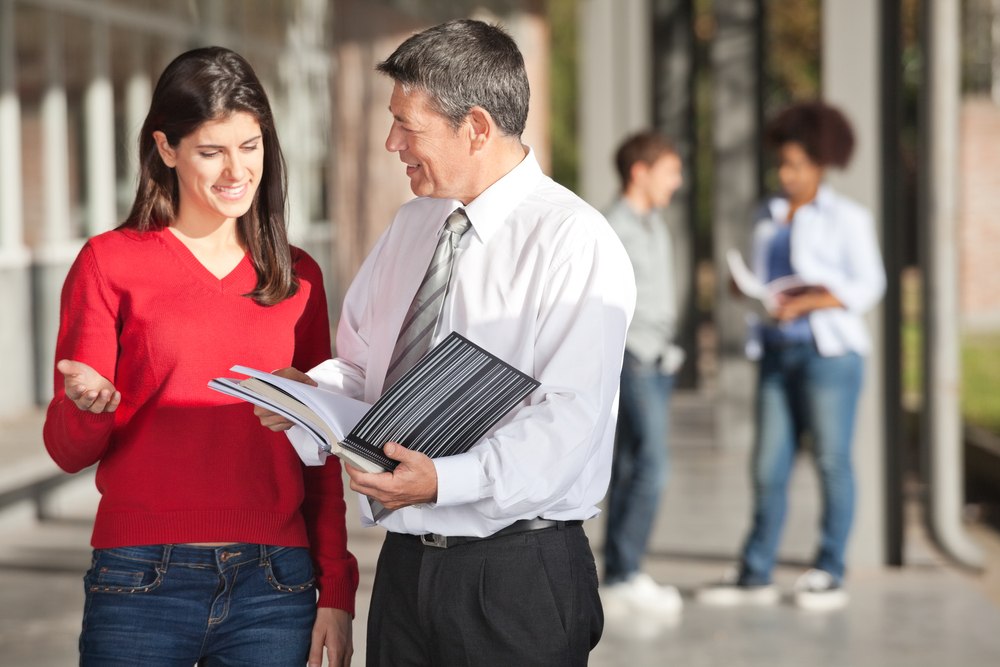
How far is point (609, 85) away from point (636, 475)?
17.9 feet

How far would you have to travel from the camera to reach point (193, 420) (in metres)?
2.53

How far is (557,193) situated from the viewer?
258 centimetres

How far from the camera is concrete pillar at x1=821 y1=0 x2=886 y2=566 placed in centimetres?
654

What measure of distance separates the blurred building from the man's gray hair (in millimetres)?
5804

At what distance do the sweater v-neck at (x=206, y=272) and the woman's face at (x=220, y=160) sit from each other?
89 millimetres

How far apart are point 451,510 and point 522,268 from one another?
44 cm

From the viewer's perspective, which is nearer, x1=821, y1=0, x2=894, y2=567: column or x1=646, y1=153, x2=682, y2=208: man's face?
x1=646, y1=153, x2=682, y2=208: man's face

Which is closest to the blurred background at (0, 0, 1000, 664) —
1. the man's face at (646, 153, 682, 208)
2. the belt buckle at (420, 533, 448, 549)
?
the man's face at (646, 153, 682, 208)

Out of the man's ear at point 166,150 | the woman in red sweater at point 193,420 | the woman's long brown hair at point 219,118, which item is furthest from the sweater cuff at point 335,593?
the man's ear at point 166,150

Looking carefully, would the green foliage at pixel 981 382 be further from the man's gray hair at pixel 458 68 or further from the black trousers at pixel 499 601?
the man's gray hair at pixel 458 68

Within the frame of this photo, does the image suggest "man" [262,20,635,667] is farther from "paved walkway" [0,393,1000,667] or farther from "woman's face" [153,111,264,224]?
"paved walkway" [0,393,1000,667]

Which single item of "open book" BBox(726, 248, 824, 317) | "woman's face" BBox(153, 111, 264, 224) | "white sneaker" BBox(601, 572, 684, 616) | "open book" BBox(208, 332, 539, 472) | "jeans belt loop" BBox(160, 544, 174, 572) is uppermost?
"woman's face" BBox(153, 111, 264, 224)

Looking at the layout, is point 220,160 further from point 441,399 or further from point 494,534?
point 494,534

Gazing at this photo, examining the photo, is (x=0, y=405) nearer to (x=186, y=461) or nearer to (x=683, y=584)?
(x=683, y=584)
